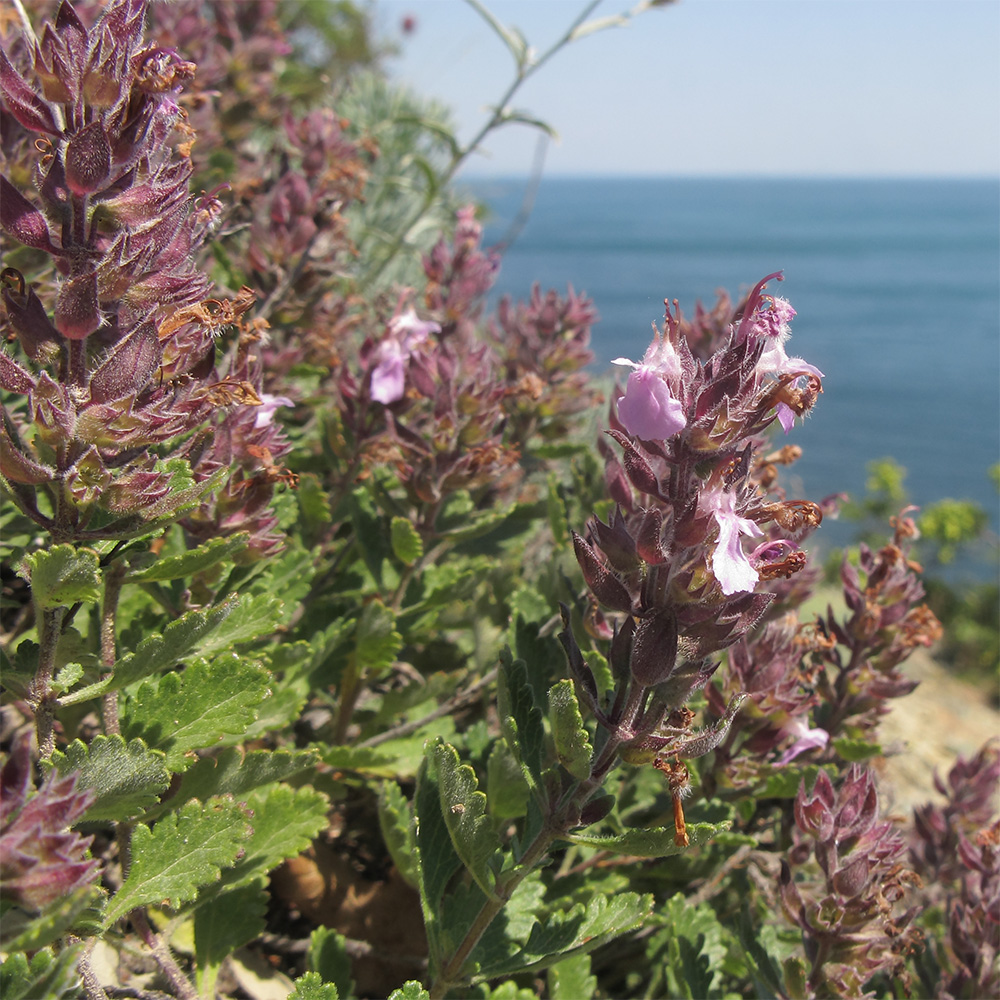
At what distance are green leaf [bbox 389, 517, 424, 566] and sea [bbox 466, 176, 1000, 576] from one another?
180 centimetres

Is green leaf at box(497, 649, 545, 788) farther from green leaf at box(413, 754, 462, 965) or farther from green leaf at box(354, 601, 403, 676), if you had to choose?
green leaf at box(354, 601, 403, 676)

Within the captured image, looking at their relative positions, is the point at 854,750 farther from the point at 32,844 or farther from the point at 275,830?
the point at 32,844

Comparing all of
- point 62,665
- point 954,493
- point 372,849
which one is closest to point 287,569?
point 62,665

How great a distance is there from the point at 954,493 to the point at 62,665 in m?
29.4

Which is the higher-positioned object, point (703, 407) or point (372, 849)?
point (703, 407)

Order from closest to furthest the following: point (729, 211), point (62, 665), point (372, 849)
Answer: point (62, 665), point (372, 849), point (729, 211)

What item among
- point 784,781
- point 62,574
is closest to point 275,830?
point 62,574

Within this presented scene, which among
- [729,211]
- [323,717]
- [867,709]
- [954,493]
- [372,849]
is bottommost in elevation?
[954,493]

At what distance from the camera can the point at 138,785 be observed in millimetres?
1188

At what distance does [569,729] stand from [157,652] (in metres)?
0.61

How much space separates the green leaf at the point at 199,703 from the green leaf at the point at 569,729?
1.52 feet

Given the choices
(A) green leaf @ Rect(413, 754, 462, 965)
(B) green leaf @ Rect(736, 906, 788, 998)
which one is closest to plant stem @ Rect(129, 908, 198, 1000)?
(A) green leaf @ Rect(413, 754, 462, 965)

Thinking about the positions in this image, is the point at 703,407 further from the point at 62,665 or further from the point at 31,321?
the point at 62,665

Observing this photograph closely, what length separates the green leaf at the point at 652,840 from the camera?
1161mm
